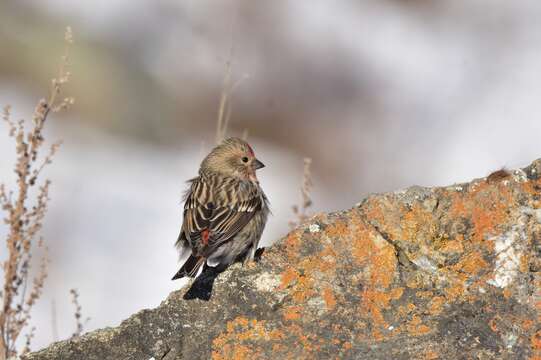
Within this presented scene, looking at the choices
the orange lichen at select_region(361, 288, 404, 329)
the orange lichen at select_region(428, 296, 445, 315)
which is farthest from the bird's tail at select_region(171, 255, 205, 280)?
the orange lichen at select_region(428, 296, 445, 315)

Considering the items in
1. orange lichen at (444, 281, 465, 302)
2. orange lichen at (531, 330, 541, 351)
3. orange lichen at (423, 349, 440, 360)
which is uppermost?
orange lichen at (444, 281, 465, 302)

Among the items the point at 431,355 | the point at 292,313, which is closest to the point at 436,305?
the point at 431,355

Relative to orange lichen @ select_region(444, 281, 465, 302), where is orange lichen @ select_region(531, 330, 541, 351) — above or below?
below

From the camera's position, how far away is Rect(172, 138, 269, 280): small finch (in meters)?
5.75

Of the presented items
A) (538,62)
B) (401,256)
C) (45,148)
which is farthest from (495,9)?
(401,256)

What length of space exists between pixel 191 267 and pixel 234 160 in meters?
2.01

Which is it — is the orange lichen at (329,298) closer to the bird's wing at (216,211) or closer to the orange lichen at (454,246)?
the orange lichen at (454,246)

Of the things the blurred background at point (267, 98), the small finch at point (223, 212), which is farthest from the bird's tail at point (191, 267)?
the blurred background at point (267, 98)

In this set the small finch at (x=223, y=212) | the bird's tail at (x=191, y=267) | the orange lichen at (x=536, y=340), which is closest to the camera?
the orange lichen at (x=536, y=340)

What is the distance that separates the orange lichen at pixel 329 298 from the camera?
464cm

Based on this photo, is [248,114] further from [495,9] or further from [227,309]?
[227,309]

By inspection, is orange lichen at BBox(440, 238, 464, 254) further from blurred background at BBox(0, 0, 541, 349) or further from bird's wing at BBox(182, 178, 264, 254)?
blurred background at BBox(0, 0, 541, 349)

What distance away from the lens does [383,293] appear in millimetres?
4645

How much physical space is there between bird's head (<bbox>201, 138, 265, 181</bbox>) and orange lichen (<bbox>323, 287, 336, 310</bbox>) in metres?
2.56
